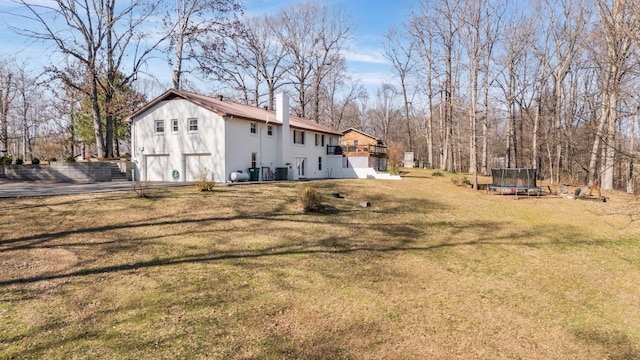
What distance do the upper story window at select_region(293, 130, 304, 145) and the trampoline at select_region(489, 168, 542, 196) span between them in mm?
15013

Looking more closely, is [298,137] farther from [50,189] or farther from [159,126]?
[50,189]

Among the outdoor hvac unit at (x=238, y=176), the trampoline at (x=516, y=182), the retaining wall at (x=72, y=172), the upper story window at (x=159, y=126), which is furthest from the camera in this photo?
the upper story window at (x=159, y=126)

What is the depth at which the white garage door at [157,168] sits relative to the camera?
23.7 m

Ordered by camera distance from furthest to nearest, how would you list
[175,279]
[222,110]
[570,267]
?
[222,110] < [570,267] < [175,279]

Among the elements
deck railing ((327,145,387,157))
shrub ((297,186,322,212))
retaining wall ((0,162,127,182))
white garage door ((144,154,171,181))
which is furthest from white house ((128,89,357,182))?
shrub ((297,186,322,212))

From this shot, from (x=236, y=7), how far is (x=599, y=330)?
103 ft

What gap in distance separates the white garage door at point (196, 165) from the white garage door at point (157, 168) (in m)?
1.43

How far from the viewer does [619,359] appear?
552cm

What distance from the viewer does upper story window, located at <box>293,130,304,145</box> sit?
29094 millimetres

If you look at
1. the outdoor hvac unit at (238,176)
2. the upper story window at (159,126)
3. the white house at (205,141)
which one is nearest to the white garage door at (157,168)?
the white house at (205,141)

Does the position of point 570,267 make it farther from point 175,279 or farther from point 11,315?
point 11,315

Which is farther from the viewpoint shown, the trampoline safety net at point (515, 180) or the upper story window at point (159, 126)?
the upper story window at point (159, 126)

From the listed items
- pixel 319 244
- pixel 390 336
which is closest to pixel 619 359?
pixel 390 336

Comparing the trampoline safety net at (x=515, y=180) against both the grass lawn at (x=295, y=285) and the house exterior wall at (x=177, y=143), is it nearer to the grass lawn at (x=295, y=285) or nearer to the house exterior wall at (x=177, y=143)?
the grass lawn at (x=295, y=285)
